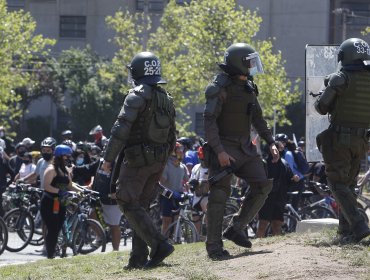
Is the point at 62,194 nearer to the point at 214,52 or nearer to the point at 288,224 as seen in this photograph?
the point at 288,224

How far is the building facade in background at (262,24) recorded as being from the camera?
4966cm

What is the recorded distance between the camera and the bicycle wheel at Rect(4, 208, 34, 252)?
17.5m

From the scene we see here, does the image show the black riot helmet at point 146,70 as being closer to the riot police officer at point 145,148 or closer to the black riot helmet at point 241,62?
the riot police officer at point 145,148

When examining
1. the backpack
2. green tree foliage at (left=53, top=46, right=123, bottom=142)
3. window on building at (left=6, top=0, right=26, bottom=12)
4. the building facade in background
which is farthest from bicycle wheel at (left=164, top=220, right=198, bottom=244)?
window on building at (left=6, top=0, right=26, bottom=12)

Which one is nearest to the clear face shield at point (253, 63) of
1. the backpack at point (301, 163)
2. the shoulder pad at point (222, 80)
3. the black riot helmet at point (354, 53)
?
the shoulder pad at point (222, 80)

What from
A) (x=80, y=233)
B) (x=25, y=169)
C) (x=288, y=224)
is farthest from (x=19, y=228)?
(x=288, y=224)

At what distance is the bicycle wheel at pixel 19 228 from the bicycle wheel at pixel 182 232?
3083mm

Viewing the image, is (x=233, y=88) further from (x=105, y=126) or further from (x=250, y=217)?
(x=105, y=126)

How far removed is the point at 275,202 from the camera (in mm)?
15797

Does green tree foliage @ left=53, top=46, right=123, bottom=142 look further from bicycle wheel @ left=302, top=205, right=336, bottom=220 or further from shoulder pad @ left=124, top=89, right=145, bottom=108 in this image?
shoulder pad @ left=124, top=89, right=145, bottom=108

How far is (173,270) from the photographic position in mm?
9219

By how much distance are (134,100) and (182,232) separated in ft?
21.1

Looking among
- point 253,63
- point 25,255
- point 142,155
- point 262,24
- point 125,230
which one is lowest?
point 25,255

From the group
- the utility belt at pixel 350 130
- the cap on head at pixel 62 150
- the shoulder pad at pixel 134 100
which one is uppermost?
the shoulder pad at pixel 134 100
